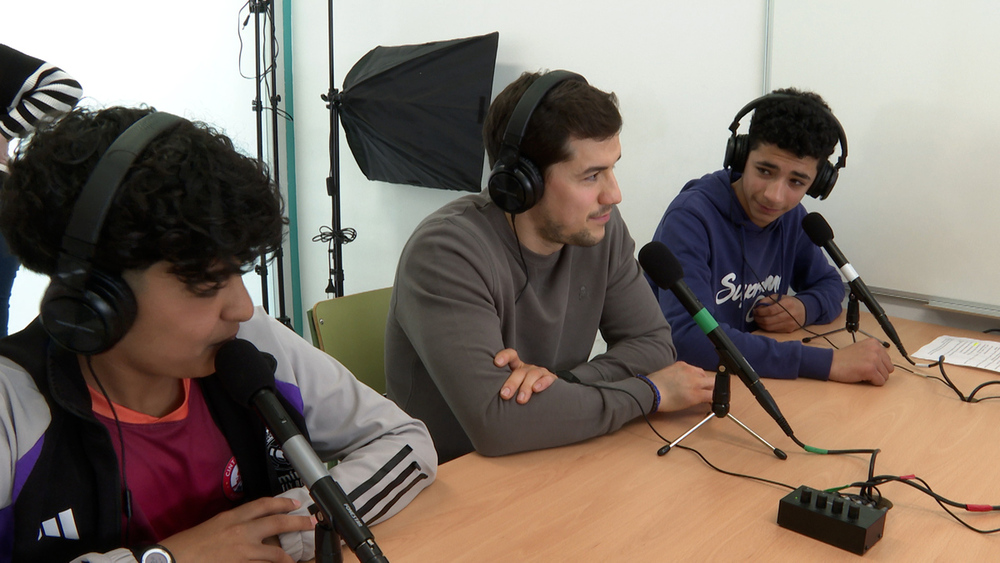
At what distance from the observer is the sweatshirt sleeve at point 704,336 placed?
1608mm

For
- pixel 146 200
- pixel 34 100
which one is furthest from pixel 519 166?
pixel 34 100

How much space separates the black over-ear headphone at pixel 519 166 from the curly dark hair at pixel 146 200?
2.13 feet

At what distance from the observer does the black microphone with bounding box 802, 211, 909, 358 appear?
1669 millimetres

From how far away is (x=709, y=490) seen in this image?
1.09 metres

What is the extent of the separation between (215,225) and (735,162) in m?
1.55

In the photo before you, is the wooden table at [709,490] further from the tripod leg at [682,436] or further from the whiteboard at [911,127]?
the whiteboard at [911,127]

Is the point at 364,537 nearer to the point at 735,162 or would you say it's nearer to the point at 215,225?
the point at 215,225

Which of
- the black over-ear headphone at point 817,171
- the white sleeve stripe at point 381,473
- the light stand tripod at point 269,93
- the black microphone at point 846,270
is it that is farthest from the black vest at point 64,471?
the light stand tripod at point 269,93

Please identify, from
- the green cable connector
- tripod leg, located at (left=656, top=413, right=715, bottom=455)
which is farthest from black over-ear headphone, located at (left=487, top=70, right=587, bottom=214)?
tripod leg, located at (left=656, top=413, right=715, bottom=455)

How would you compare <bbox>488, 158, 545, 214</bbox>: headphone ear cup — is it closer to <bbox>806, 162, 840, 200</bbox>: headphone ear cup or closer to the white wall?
<bbox>806, 162, 840, 200</bbox>: headphone ear cup

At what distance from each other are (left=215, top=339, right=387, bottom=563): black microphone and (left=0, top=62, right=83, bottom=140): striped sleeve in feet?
4.15

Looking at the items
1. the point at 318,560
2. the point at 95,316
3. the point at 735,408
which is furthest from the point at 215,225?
the point at 735,408

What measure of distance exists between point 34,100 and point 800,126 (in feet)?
6.15

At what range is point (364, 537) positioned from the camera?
2.09 ft
